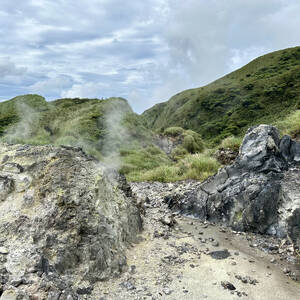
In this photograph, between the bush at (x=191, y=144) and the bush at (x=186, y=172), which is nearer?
the bush at (x=186, y=172)

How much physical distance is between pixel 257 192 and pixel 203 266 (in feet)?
7.74

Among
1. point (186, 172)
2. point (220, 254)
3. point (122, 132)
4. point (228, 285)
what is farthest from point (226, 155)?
point (228, 285)

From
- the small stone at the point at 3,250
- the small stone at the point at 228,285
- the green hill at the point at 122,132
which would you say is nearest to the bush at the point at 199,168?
the green hill at the point at 122,132

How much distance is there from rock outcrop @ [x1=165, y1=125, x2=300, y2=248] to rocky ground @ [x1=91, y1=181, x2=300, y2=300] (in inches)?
12.6

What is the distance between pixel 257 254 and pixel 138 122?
50.5 ft

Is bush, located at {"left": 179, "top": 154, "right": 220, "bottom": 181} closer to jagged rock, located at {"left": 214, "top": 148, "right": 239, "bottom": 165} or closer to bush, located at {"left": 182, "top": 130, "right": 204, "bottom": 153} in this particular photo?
jagged rock, located at {"left": 214, "top": 148, "right": 239, "bottom": 165}

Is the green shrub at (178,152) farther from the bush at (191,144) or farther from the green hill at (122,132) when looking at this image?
the bush at (191,144)

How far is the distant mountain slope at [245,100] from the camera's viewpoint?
111 feet

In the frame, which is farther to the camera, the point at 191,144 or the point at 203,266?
the point at 191,144

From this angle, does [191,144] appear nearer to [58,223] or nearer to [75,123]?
[75,123]

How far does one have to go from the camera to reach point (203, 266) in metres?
4.72

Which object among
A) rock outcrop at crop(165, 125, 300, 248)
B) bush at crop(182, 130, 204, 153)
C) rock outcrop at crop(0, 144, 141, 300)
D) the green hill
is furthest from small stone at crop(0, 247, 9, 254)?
bush at crop(182, 130, 204, 153)

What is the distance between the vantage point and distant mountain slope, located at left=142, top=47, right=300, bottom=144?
33.8 metres

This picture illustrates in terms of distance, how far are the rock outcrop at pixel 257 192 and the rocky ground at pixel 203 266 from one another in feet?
1.05
